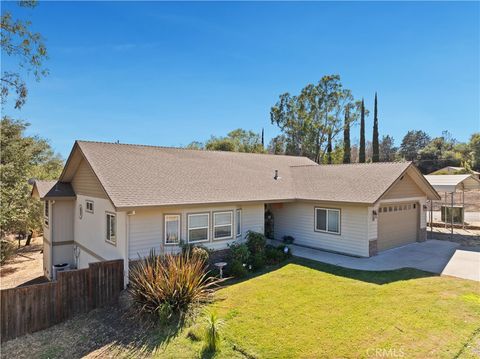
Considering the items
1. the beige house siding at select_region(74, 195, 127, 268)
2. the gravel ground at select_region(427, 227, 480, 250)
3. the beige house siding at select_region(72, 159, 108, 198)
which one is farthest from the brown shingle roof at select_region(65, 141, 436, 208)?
the gravel ground at select_region(427, 227, 480, 250)

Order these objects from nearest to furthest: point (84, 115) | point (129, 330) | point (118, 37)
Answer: point (129, 330) < point (118, 37) < point (84, 115)

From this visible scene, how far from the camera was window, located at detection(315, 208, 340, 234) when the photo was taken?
14355mm

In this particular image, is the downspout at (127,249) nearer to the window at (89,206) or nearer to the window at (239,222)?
the window at (89,206)

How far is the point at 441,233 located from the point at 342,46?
13491mm

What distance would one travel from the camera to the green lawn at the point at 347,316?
645cm

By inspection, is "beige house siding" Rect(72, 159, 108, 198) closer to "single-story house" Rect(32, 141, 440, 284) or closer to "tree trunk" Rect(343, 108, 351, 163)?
"single-story house" Rect(32, 141, 440, 284)

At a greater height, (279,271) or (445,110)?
(445,110)

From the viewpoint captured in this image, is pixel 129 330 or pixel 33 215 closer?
pixel 129 330

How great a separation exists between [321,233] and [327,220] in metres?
0.74

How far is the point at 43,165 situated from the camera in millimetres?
31297

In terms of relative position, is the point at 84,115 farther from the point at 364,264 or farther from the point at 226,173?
the point at 364,264

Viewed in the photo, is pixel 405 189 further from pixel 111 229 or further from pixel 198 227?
pixel 111 229

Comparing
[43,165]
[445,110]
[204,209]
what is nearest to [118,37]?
[204,209]

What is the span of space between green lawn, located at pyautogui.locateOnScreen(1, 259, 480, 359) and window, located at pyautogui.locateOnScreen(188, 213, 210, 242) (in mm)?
2626
